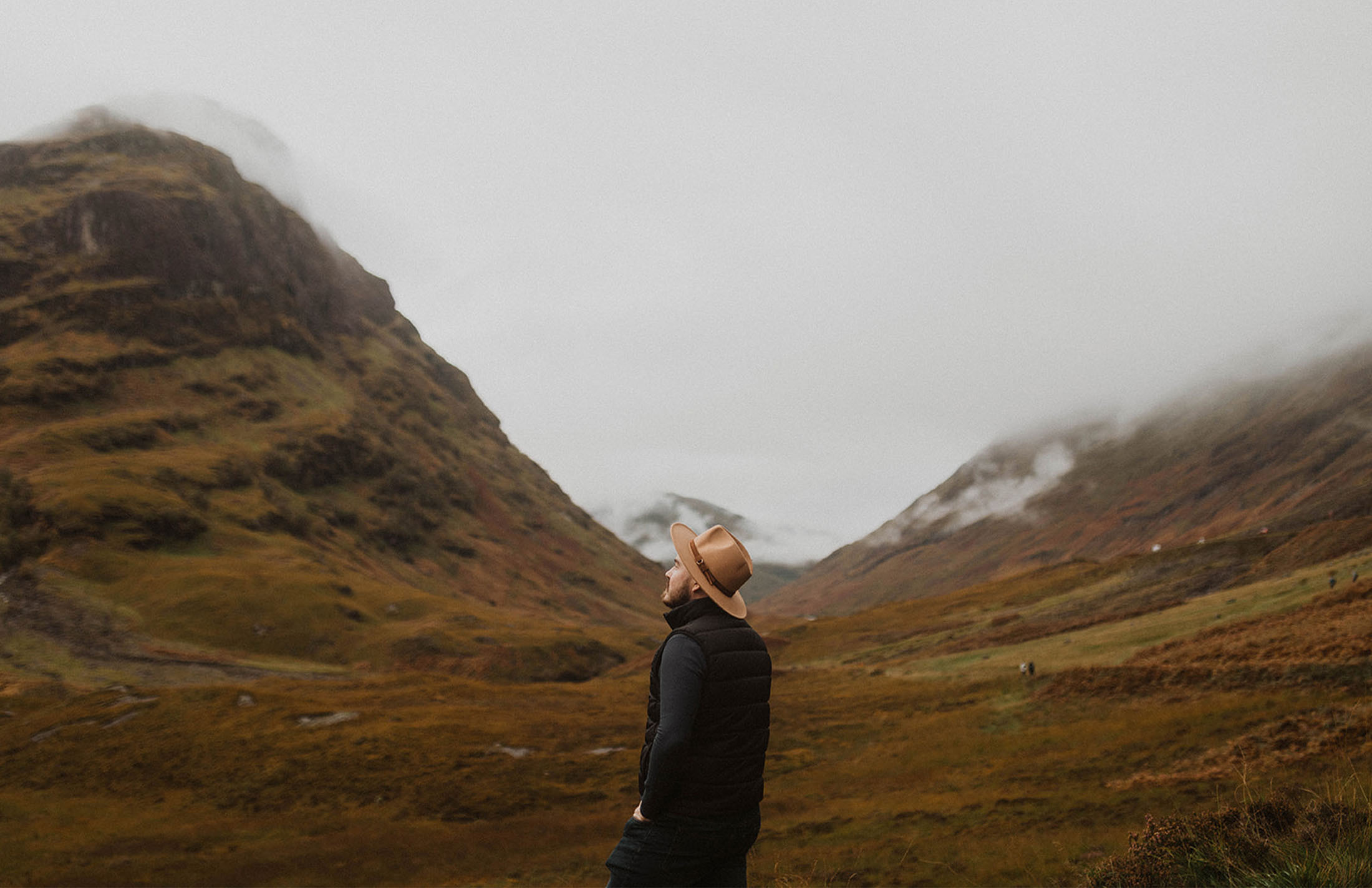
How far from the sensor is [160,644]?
97.0m

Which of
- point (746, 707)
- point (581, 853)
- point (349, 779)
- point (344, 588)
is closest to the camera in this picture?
point (746, 707)

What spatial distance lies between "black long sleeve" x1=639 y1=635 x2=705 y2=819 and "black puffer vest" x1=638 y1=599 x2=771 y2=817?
0.28 ft

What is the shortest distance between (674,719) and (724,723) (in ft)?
1.83

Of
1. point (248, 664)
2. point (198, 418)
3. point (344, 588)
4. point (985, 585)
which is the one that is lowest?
point (985, 585)

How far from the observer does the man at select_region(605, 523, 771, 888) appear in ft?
21.2

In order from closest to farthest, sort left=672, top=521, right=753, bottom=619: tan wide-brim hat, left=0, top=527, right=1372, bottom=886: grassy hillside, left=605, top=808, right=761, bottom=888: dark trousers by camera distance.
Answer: left=605, top=808, right=761, bottom=888: dark trousers
left=672, top=521, right=753, bottom=619: tan wide-brim hat
left=0, top=527, right=1372, bottom=886: grassy hillside

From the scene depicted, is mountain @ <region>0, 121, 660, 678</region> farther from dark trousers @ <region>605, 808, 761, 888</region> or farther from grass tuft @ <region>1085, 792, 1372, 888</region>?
grass tuft @ <region>1085, 792, 1372, 888</region>

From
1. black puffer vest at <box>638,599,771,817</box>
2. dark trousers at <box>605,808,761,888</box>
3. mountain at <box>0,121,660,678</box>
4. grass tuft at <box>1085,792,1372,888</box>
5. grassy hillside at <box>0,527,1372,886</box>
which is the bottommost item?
grassy hillside at <box>0,527,1372,886</box>

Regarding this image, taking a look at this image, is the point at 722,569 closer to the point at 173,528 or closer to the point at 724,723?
the point at 724,723

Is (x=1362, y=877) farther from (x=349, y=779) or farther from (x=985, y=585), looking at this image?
(x=985, y=585)

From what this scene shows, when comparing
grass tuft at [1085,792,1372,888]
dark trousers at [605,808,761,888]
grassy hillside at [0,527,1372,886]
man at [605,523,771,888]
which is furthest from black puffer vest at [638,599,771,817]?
grassy hillside at [0,527,1372,886]

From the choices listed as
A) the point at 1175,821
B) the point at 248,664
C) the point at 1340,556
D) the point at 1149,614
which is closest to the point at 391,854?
the point at 1175,821

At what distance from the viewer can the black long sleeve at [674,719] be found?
634cm

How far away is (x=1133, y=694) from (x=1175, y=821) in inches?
1391
